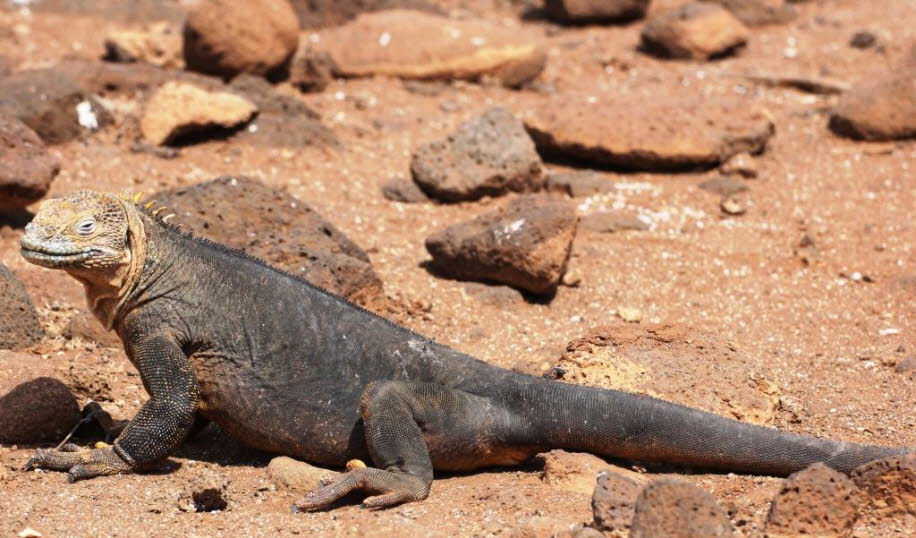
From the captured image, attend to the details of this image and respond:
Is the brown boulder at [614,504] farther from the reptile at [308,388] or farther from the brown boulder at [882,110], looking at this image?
the brown boulder at [882,110]

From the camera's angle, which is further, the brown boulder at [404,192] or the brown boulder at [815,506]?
the brown boulder at [404,192]

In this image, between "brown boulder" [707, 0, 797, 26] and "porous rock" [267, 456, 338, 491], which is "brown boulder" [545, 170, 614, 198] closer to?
"porous rock" [267, 456, 338, 491]

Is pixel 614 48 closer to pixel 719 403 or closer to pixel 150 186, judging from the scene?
pixel 150 186

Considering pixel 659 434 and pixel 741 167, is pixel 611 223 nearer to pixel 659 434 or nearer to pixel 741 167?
pixel 741 167

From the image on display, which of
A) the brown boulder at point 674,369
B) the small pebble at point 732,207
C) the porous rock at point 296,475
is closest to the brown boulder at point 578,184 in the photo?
the small pebble at point 732,207

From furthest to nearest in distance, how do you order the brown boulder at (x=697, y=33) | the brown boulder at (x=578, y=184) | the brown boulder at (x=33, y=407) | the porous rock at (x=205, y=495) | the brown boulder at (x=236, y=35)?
the brown boulder at (x=697, y=33)
the brown boulder at (x=236, y=35)
the brown boulder at (x=578, y=184)
the brown boulder at (x=33, y=407)
the porous rock at (x=205, y=495)

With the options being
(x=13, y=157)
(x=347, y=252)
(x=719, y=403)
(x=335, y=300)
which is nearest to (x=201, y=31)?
(x=13, y=157)
